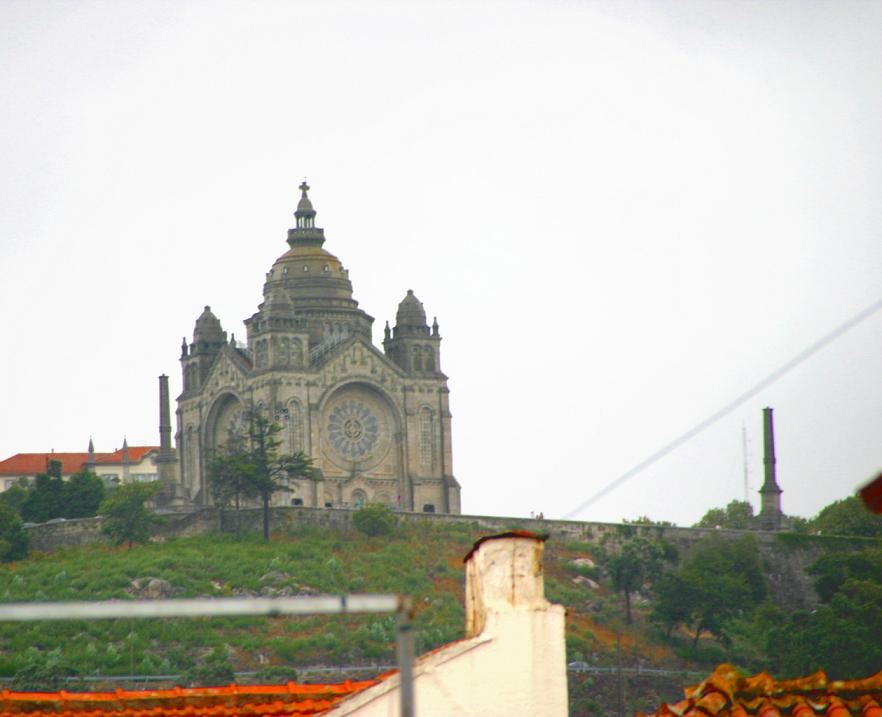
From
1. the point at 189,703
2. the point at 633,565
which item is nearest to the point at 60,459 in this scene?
the point at 633,565

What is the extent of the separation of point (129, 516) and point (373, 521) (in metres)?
12.1

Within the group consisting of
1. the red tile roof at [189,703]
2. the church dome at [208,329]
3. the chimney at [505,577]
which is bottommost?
the red tile roof at [189,703]

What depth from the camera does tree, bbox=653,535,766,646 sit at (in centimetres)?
10712

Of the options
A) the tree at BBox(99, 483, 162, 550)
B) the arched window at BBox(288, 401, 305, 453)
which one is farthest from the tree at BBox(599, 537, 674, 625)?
the tree at BBox(99, 483, 162, 550)

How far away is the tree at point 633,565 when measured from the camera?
111812 mm

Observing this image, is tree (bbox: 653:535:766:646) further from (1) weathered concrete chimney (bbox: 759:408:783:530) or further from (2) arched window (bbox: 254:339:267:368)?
(2) arched window (bbox: 254:339:267:368)

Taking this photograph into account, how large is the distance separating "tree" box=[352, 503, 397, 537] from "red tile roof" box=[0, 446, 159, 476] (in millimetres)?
65086

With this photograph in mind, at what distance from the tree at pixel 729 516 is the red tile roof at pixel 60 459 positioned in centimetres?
5473

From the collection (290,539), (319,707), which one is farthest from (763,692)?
(290,539)

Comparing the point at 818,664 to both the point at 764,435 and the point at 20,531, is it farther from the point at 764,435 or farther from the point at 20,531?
the point at 20,531

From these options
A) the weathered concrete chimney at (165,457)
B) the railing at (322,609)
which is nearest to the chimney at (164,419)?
the weathered concrete chimney at (165,457)

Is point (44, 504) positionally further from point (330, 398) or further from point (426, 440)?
point (426, 440)

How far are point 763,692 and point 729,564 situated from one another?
9285cm

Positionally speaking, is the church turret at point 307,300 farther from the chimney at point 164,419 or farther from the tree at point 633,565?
the tree at point 633,565
